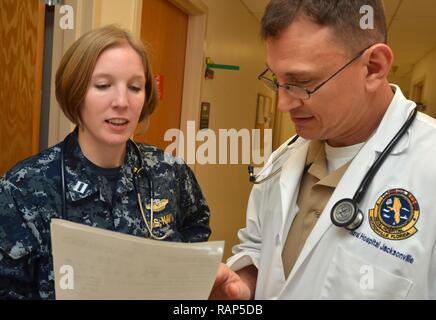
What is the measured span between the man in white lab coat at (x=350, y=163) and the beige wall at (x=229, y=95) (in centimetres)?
179

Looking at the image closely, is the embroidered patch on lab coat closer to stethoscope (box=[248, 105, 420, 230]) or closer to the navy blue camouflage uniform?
stethoscope (box=[248, 105, 420, 230])

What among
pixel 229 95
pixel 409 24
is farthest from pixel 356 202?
pixel 409 24

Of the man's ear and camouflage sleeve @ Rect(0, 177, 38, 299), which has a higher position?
the man's ear

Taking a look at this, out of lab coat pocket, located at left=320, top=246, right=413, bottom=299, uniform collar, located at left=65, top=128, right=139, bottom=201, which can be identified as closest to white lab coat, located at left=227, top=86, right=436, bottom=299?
lab coat pocket, located at left=320, top=246, right=413, bottom=299

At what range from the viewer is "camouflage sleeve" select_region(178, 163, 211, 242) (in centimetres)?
127

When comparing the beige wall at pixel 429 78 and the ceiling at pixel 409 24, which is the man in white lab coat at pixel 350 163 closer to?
the ceiling at pixel 409 24

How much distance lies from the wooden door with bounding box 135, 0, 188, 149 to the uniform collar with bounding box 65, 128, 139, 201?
933mm

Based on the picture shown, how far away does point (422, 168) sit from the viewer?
796 millimetres

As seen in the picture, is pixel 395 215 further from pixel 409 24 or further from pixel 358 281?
pixel 409 24

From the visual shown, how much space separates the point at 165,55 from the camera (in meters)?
2.23

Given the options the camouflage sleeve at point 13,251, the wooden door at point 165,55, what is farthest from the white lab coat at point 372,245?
the wooden door at point 165,55

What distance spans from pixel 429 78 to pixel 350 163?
16.5 ft
